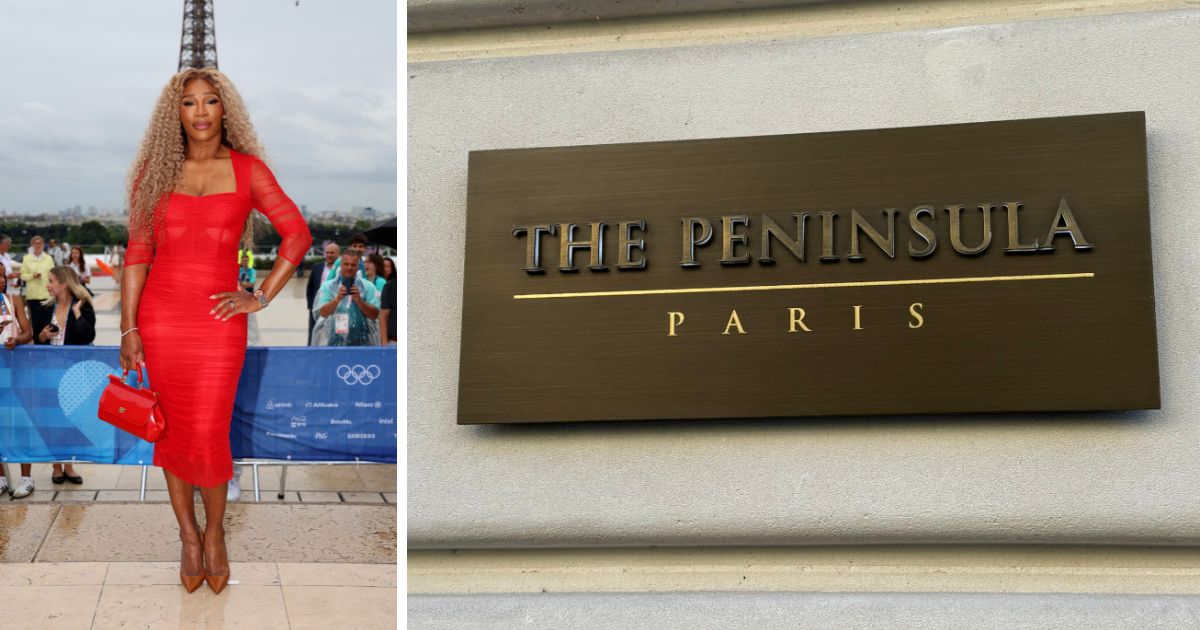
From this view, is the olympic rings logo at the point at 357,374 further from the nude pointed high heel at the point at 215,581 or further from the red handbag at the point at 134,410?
the nude pointed high heel at the point at 215,581

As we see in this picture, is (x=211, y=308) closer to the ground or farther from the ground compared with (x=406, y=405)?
farther from the ground

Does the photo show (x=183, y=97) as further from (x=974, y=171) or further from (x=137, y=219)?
(x=974, y=171)

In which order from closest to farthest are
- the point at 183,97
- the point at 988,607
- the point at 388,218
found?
the point at 988,607 < the point at 183,97 < the point at 388,218

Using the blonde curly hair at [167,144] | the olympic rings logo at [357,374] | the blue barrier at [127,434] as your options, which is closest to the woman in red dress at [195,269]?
the blonde curly hair at [167,144]

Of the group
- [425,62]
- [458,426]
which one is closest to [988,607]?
[458,426]

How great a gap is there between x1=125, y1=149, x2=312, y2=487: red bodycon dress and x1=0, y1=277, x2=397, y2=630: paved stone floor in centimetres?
54

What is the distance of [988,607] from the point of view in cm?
356

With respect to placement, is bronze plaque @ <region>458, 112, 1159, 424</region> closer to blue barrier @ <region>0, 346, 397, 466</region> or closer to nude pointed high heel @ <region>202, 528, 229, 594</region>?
nude pointed high heel @ <region>202, 528, 229, 594</region>

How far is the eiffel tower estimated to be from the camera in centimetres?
666

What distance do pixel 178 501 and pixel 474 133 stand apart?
223cm

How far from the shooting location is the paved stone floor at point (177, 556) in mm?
4633

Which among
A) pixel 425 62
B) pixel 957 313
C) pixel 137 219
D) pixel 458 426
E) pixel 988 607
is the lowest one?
pixel 988 607

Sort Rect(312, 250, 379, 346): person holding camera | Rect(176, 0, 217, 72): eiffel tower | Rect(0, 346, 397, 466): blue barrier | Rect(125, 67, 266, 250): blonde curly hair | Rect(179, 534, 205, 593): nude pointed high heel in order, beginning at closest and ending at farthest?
Rect(125, 67, 266, 250): blonde curly hair
Rect(179, 534, 205, 593): nude pointed high heel
Rect(0, 346, 397, 466): blue barrier
Rect(176, 0, 217, 72): eiffel tower
Rect(312, 250, 379, 346): person holding camera

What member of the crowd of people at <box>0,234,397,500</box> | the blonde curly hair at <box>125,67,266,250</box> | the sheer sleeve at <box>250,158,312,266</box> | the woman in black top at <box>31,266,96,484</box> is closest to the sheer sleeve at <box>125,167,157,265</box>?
the blonde curly hair at <box>125,67,266,250</box>
